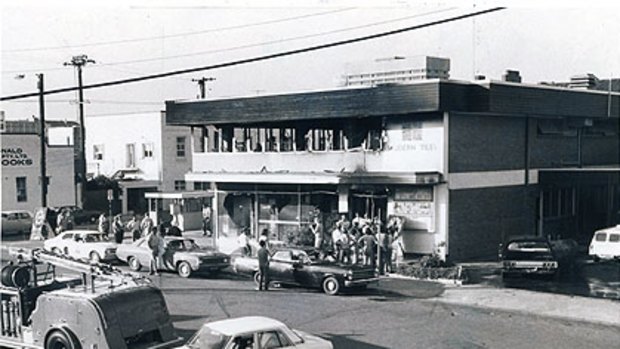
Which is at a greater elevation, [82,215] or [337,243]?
[337,243]

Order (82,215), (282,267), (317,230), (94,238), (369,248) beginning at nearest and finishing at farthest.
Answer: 1. (282,267)
2. (369,248)
3. (317,230)
4. (94,238)
5. (82,215)

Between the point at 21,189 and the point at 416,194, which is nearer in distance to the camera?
the point at 416,194

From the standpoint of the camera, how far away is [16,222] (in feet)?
126

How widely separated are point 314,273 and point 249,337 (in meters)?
8.34

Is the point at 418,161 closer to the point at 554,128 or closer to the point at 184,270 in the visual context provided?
the point at 554,128

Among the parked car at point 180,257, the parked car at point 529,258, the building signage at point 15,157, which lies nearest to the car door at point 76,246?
the parked car at point 180,257

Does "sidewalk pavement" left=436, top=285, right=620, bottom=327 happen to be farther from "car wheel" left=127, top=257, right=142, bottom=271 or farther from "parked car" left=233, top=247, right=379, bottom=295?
"car wheel" left=127, top=257, right=142, bottom=271

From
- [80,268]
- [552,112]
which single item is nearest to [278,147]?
[552,112]

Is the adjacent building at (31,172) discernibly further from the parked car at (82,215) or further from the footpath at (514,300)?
the footpath at (514,300)

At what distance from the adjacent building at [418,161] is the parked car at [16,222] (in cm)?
1286

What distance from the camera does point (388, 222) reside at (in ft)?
81.6

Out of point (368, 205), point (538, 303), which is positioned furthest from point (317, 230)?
point (538, 303)

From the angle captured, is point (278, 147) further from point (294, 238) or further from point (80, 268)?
point (80, 268)

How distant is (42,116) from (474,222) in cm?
2447
